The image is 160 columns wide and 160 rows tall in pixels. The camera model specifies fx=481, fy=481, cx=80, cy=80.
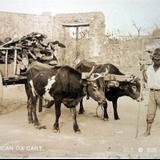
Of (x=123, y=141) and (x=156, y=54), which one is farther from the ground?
(x=156, y=54)

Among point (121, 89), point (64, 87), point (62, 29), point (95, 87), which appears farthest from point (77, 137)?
point (62, 29)

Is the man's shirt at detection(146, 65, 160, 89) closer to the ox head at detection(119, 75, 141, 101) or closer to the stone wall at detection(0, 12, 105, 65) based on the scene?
the ox head at detection(119, 75, 141, 101)

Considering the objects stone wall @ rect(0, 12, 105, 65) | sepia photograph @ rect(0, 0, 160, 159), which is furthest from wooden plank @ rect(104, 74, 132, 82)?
stone wall @ rect(0, 12, 105, 65)

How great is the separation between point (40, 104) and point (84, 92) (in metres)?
1.97

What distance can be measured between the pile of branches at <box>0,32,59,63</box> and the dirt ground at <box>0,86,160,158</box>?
1.33 m

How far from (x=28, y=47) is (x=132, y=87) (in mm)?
2401

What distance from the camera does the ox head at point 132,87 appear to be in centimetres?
1036

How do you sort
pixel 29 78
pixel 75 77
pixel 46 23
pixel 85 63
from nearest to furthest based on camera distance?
pixel 75 77
pixel 29 78
pixel 85 63
pixel 46 23

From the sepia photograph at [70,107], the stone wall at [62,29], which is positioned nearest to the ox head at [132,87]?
the sepia photograph at [70,107]

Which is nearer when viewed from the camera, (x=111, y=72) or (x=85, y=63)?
(x=111, y=72)

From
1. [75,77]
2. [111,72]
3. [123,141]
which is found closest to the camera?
[123,141]

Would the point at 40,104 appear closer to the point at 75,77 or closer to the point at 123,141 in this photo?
the point at 75,77

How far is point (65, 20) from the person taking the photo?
1808 cm

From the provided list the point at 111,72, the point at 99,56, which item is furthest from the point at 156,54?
the point at 99,56
